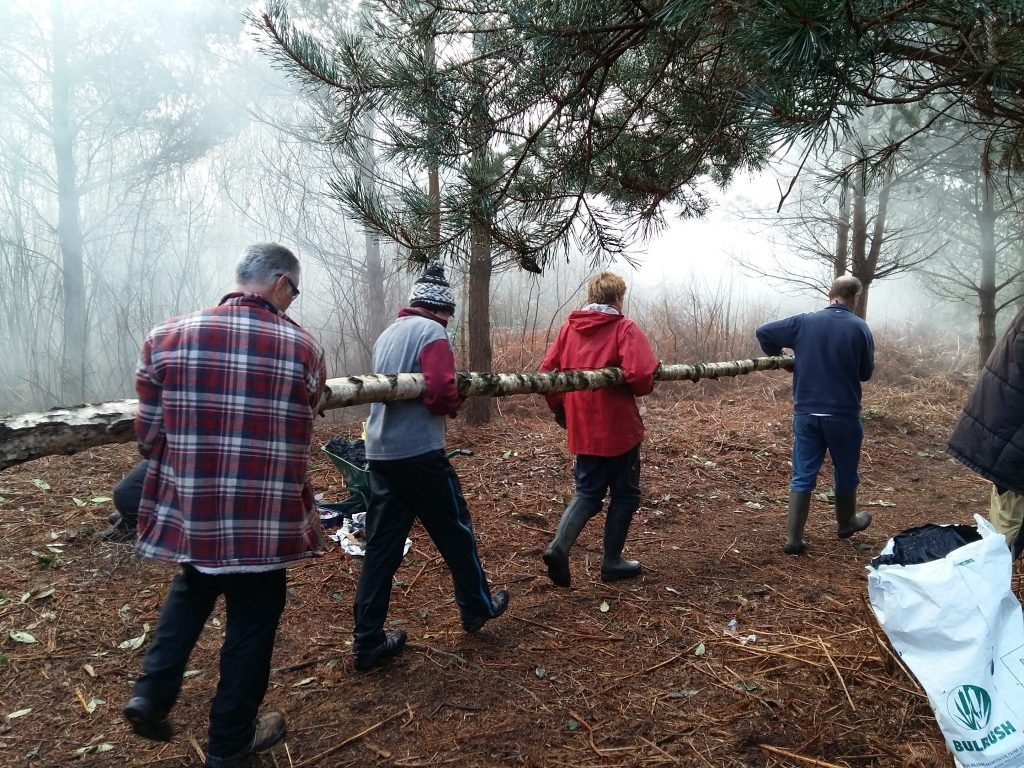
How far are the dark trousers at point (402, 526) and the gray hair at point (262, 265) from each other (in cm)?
103

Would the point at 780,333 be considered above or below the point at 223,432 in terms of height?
above

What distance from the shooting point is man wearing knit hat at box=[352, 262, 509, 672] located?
9.07 feet

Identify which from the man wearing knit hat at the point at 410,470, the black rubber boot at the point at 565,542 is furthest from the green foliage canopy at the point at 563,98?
the black rubber boot at the point at 565,542

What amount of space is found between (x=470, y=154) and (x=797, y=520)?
3323 mm

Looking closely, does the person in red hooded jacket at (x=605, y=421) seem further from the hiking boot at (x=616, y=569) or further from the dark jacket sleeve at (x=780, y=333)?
the dark jacket sleeve at (x=780, y=333)

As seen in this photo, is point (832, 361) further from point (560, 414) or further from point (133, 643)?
point (133, 643)

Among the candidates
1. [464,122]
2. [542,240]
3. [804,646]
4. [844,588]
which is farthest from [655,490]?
[464,122]

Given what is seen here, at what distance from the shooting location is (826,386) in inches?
161

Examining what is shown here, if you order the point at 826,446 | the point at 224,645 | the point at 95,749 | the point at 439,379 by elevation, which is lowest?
the point at 95,749

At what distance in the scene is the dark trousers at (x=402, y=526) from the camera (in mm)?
2781

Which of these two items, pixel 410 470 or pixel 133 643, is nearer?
pixel 410 470

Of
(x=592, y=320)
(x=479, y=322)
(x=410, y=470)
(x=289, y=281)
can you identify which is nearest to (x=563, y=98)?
(x=592, y=320)

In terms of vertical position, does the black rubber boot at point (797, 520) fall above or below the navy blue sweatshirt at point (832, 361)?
below

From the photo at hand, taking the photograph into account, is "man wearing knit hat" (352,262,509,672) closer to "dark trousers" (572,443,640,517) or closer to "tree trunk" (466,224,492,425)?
"dark trousers" (572,443,640,517)
